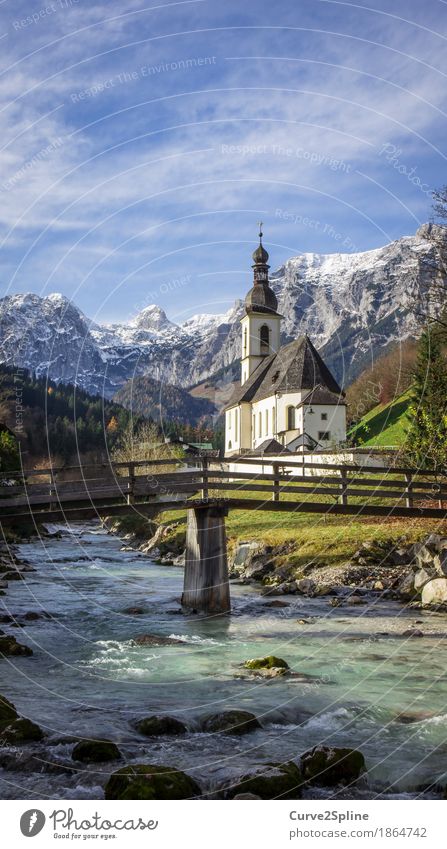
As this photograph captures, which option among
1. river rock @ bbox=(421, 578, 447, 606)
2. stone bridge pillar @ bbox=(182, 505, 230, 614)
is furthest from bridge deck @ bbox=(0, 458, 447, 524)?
river rock @ bbox=(421, 578, 447, 606)

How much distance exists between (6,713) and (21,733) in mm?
807

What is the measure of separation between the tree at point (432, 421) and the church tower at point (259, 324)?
159 ft

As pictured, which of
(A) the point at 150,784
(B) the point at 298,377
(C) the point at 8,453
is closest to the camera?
(A) the point at 150,784

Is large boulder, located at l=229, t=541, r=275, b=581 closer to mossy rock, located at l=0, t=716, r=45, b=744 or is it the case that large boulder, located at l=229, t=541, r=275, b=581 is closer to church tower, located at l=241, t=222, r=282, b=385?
mossy rock, located at l=0, t=716, r=45, b=744

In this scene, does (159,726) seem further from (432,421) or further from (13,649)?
(432,421)

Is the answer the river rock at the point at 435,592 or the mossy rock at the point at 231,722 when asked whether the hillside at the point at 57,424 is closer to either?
the river rock at the point at 435,592

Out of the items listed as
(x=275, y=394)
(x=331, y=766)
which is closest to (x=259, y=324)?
(x=275, y=394)

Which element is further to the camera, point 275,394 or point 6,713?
point 275,394

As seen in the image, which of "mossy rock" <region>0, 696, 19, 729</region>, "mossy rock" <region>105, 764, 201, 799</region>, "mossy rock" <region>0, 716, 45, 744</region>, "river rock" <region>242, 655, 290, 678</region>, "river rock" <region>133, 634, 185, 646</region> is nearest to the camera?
"mossy rock" <region>105, 764, 201, 799</region>

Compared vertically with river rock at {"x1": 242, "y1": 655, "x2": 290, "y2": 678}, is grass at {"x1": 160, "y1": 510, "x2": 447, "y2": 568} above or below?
above

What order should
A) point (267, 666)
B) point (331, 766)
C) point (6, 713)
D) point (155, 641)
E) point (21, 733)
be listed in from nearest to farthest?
point (331, 766)
point (21, 733)
point (6, 713)
point (267, 666)
point (155, 641)

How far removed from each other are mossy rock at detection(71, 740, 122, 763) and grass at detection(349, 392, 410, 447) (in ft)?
211

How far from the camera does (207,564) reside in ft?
75.4

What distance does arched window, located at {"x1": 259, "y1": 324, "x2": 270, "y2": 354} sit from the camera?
97.4 metres
